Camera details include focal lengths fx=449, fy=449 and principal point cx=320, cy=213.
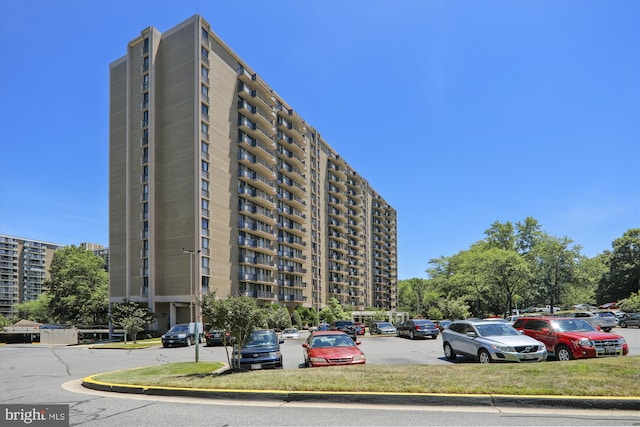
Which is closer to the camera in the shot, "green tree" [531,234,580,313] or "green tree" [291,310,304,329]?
"green tree" [291,310,304,329]

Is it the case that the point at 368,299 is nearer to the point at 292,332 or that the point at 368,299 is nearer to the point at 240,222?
the point at 240,222

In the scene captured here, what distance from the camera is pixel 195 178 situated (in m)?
51.4

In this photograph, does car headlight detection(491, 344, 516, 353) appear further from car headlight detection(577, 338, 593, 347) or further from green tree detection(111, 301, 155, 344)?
green tree detection(111, 301, 155, 344)

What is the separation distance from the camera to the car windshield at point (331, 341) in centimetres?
1531

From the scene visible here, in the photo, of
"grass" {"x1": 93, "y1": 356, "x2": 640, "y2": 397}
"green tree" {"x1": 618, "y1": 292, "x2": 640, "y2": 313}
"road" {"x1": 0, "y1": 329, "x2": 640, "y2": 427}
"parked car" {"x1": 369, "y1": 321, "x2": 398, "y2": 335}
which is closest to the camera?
"road" {"x1": 0, "y1": 329, "x2": 640, "y2": 427}

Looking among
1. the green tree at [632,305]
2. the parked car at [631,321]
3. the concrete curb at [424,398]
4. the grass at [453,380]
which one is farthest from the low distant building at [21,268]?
the concrete curb at [424,398]

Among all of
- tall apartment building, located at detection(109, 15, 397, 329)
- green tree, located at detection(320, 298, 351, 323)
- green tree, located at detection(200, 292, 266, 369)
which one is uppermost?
tall apartment building, located at detection(109, 15, 397, 329)

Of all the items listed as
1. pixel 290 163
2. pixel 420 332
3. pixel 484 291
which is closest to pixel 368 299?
pixel 484 291

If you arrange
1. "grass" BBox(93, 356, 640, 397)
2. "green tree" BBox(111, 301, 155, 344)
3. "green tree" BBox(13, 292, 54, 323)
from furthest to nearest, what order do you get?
"green tree" BBox(13, 292, 54, 323), "green tree" BBox(111, 301, 155, 344), "grass" BBox(93, 356, 640, 397)

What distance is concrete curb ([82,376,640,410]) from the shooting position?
8344 mm

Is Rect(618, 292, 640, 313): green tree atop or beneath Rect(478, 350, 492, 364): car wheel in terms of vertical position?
beneath

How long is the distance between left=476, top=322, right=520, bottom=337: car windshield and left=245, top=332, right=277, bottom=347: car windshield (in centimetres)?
732

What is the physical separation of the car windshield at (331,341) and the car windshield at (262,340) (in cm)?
166

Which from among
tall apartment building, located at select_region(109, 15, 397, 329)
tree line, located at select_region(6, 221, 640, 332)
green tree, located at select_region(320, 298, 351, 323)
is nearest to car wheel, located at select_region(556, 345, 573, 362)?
tall apartment building, located at select_region(109, 15, 397, 329)
